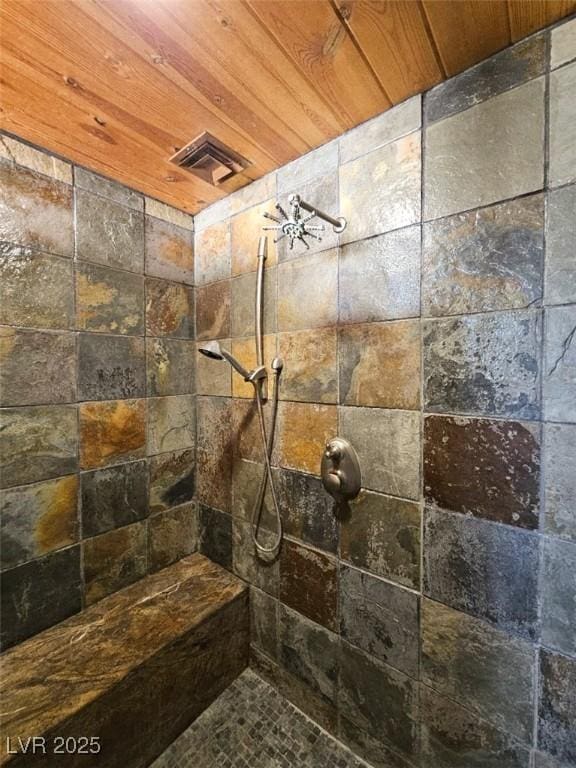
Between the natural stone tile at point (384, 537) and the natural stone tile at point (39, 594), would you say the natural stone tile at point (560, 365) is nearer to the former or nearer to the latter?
the natural stone tile at point (384, 537)

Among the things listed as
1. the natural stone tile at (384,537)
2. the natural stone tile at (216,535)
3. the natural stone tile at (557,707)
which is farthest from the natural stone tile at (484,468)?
the natural stone tile at (216,535)

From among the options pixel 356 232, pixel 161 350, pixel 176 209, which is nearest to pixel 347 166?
pixel 356 232

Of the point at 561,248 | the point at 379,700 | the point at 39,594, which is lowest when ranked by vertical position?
the point at 379,700

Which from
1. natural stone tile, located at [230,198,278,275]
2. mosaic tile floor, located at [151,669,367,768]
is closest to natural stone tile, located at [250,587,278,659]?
mosaic tile floor, located at [151,669,367,768]

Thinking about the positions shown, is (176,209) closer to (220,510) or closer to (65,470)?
(65,470)

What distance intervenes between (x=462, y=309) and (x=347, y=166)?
0.62m

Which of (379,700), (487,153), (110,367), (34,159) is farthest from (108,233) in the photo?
(379,700)

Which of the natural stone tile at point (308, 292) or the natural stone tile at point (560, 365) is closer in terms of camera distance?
the natural stone tile at point (560, 365)

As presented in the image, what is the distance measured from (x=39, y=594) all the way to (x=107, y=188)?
5.13 feet

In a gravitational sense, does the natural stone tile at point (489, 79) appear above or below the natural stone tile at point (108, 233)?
above

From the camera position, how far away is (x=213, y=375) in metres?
1.51

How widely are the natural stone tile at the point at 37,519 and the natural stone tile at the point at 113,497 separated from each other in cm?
4

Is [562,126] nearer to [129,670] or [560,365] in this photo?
[560,365]

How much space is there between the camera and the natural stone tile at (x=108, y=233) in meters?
1.24
